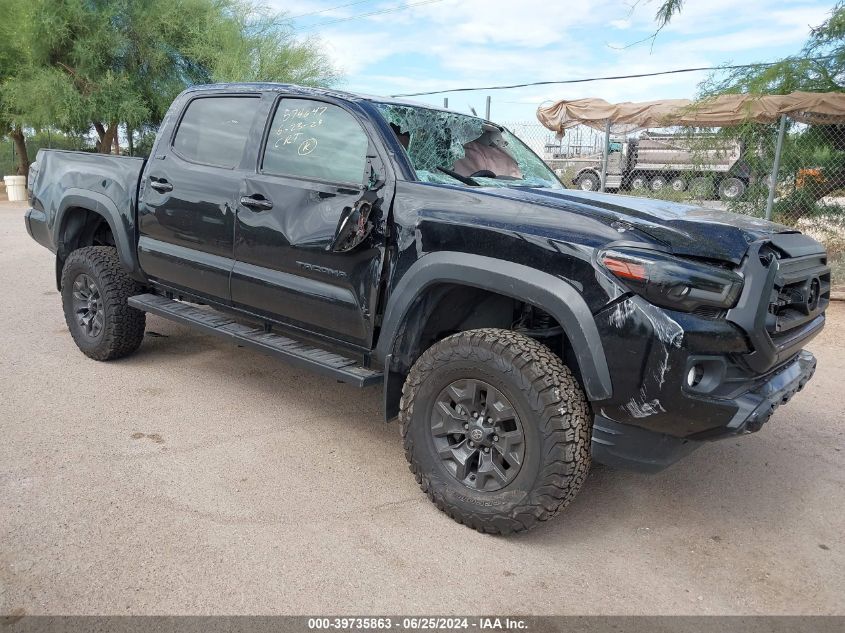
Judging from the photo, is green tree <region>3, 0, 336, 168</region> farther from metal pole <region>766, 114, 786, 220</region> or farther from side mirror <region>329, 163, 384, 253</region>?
side mirror <region>329, 163, 384, 253</region>

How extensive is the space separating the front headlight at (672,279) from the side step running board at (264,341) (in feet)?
4.62

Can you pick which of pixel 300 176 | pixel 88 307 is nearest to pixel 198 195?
pixel 300 176

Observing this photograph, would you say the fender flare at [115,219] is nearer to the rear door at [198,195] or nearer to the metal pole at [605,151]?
the rear door at [198,195]

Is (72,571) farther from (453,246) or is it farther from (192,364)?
(192,364)

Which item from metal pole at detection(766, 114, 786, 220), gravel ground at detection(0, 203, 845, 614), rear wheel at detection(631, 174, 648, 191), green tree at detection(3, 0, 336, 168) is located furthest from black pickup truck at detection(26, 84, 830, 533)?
green tree at detection(3, 0, 336, 168)

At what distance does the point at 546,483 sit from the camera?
2779 mm

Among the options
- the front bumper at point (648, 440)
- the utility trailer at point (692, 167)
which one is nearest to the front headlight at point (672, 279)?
the front bumper at point (648, 440)

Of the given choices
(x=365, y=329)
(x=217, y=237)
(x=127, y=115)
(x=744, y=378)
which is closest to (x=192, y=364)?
(x=217, y=237)

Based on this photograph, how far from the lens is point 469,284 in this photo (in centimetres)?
298

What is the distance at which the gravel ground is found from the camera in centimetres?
258

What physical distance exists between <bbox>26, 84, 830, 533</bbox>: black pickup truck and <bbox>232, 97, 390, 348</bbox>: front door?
0.04 ft

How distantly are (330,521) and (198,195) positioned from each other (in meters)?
2.20

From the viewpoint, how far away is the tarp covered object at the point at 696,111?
8.61 m

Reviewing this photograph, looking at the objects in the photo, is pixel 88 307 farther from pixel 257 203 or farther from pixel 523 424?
pixel 523 424
